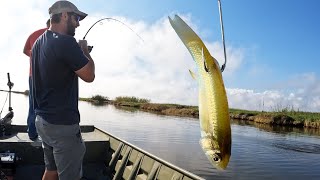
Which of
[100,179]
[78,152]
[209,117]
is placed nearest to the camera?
[209,117]

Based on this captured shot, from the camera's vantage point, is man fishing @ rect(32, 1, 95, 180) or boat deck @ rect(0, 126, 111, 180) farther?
boat deck @ rect(0, 126, 111, 180)

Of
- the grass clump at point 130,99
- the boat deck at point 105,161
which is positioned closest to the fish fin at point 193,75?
the boat deck at point 105,161

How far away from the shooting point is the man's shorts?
4.14 meters

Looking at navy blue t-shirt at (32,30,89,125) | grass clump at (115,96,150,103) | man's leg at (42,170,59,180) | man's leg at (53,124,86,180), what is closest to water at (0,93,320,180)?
man's leg at (42,170,59,180)

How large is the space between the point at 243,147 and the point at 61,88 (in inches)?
1102

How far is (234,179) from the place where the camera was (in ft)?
59.5

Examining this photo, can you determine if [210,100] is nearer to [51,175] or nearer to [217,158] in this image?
[217,158]

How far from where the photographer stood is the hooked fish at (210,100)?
1.52 m

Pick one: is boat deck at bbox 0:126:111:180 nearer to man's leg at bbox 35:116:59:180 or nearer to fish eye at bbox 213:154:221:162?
man's leg at bbox 35:116:59:180

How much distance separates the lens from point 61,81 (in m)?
4.04

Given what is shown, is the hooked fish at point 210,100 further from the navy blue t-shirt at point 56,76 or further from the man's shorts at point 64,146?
the man's shorts at point 64,146

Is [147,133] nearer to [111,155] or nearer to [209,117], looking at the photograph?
[111,155]

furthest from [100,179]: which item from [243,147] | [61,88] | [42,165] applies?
[243,147]

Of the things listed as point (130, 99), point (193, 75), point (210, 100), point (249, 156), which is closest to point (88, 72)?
point (193, 75)
